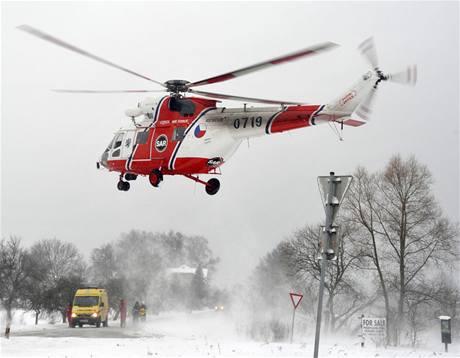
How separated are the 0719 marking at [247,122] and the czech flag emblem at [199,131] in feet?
2.95

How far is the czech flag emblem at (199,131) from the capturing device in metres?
16.4

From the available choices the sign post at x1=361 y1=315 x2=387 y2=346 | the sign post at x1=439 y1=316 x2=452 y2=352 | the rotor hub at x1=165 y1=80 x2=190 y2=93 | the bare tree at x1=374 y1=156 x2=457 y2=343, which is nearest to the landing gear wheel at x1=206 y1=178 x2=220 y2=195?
the rotor hub at x1=165 y1=80 x2=190 y2=93

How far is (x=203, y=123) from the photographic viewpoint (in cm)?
1647

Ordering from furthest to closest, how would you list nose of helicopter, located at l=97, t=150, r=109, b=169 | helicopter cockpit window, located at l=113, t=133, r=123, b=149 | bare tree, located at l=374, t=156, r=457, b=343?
1. bare tree, located at l=374, t=156, r=457, b=343
2. nose of helicopter, located at l=97, t=150, r=109, b=169
3. helicopter cockpit window, located at l=113, t=133, r=123, b=149

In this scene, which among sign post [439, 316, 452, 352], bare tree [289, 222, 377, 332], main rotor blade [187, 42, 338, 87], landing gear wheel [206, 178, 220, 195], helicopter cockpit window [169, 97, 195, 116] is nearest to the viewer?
main rotor blade [187, 42, 338, 87]

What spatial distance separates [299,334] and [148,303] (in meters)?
32.9

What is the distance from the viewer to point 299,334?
34844mm

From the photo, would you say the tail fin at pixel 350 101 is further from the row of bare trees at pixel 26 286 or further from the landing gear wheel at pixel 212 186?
the row of bare trees at pixel 26 286

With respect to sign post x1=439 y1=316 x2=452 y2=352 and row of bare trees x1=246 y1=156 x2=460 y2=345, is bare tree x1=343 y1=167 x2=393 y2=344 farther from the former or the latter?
sign post x1=439 y1=316 x2=452 y2=352

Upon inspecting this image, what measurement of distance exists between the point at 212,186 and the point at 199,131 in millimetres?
1694

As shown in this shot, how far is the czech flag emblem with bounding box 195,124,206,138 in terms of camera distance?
16.4 metres

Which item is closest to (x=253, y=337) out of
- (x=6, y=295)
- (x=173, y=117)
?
(x=173, y=117)

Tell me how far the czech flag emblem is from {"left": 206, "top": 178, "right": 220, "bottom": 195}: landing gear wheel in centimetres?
146

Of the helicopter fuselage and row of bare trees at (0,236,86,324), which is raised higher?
the helicopter fuselage
